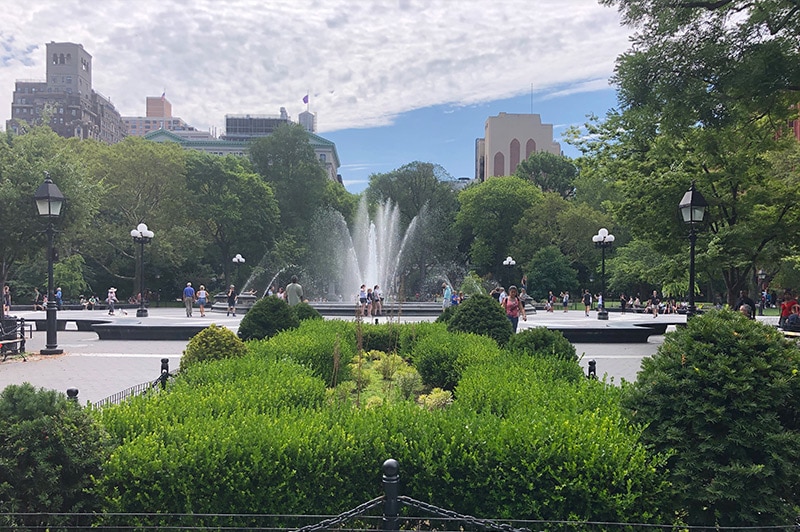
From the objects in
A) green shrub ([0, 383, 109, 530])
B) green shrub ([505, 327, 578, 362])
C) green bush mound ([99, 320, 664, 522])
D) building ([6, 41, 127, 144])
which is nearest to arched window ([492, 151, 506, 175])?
building ([6, 41, 127, 144])

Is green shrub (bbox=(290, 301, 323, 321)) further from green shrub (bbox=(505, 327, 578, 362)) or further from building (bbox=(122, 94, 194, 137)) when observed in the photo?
building (bbox=(122, 94, 194, 137))

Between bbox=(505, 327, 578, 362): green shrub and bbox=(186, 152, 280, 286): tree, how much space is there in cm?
3801

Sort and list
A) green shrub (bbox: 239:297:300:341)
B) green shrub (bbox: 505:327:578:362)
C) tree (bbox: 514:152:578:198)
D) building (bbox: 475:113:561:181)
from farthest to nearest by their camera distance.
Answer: building (bbox: 475:113:561:181) < tree (bbox: 514:152:578:198) < green shrub (bbox: 239:297:300:341) < green shrub (bbox: 505:327:578:362)

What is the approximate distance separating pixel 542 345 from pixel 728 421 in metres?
4.13

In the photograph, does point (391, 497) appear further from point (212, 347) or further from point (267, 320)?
point (267, 320)

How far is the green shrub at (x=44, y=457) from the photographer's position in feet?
11.5

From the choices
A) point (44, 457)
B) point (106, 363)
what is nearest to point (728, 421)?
point (44, 457)

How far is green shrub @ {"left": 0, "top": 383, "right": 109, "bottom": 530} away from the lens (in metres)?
3.52

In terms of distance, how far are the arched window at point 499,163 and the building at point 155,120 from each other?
105062 millimetres

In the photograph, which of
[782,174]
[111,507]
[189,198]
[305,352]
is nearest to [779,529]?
[111,507]

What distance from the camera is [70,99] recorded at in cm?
10931

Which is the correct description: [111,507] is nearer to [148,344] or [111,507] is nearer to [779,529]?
[779,529]

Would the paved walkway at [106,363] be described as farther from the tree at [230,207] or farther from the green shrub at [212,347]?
the tree at [230,207]

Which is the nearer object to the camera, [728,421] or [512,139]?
[728,421]
